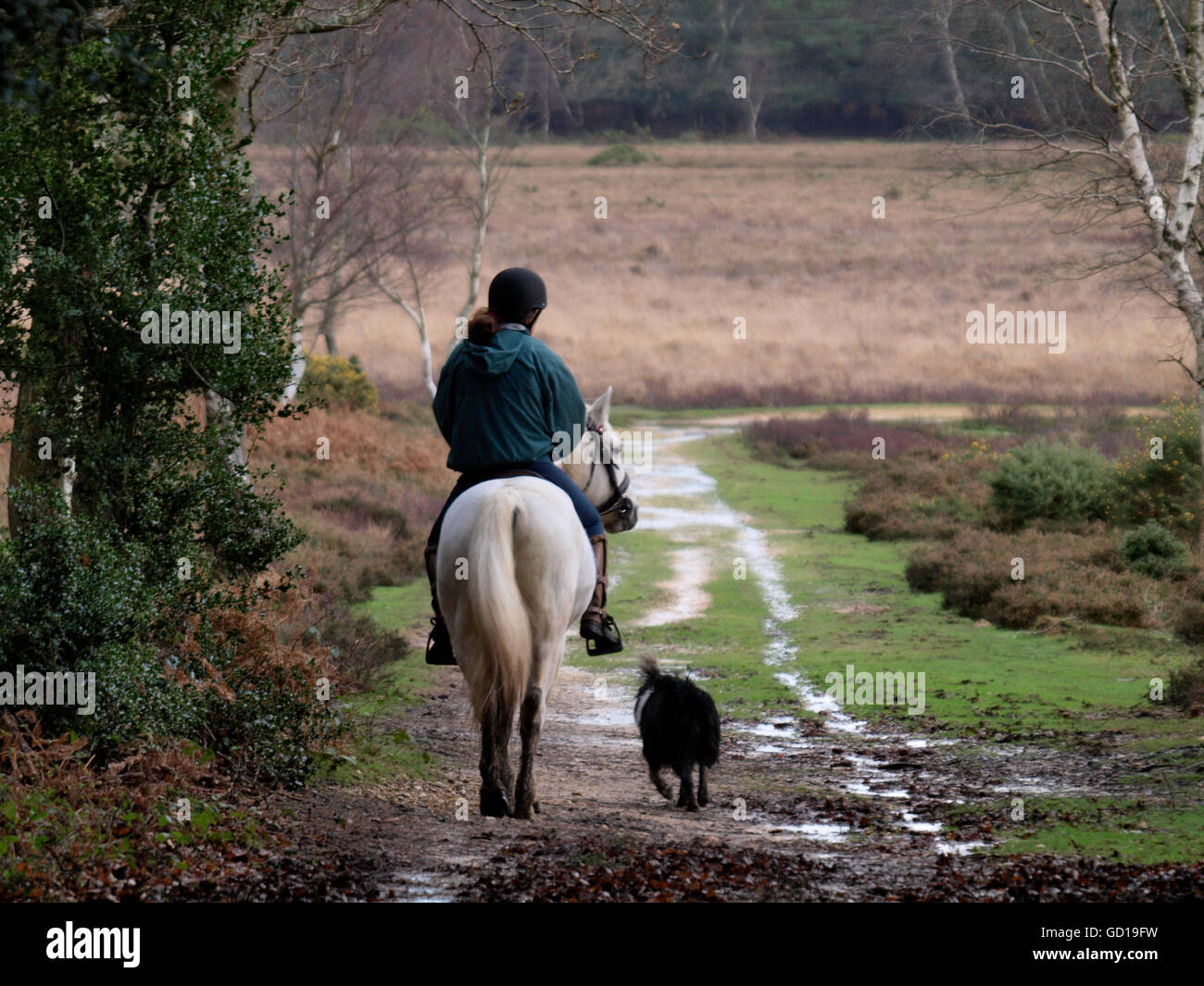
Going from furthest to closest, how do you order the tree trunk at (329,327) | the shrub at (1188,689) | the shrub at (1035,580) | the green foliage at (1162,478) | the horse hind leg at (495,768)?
1. the tree trunk at (329,327)
2. the green foliage at (1162,478)
3. the shrub at (1035,580)
4. the shrub at (1188,689)
5. the horse hind leg at (495,768)

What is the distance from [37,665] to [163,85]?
11.2 feet

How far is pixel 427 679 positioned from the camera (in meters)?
12.7

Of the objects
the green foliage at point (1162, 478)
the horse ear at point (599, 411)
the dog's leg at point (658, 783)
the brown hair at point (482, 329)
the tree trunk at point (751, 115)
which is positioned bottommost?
the dog's leg at point (658, 783)

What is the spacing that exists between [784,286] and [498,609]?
6038 centimetres

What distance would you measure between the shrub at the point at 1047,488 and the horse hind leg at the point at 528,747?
15131 mm

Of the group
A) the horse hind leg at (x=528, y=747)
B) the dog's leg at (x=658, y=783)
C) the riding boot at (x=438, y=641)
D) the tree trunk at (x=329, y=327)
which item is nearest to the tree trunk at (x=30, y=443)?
the riding boot at (x=438, y=641)

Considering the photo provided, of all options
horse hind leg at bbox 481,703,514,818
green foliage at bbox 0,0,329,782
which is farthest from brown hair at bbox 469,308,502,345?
horse hind leg at bbox 481,703,514,818

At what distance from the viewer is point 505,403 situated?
7262 millimetres

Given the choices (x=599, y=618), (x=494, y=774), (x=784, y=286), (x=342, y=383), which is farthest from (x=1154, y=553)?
(x=784, y=286)

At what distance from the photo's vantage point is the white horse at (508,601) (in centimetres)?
674

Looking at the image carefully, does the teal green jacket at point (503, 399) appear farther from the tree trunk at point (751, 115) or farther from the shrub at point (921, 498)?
the tree trunk at point (751, 115)

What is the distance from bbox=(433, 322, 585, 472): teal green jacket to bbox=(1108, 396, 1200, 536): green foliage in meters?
14.8

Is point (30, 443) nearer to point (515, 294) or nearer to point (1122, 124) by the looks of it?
point (515, 294)

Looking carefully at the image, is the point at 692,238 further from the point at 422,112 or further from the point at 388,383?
the point at 422,112
